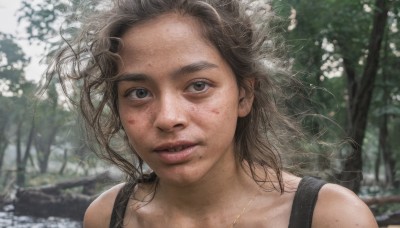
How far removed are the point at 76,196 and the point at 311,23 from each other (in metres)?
2.07

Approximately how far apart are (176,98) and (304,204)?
566mm

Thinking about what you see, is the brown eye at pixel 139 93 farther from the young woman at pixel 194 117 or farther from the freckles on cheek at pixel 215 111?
the freckles on cheek at pixel 215 111

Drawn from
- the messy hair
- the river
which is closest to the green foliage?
the messy hair

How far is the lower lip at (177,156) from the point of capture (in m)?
1.63

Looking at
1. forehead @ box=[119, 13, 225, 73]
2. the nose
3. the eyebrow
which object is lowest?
the nose

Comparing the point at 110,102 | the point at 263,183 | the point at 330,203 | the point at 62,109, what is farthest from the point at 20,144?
the point at 330,203

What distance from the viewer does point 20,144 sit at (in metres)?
3.21

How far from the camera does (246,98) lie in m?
1.92

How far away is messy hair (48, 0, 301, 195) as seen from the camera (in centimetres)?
178

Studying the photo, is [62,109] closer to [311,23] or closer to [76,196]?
[76,196]

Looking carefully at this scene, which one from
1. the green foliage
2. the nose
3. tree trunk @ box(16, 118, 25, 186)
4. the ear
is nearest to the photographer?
the nose

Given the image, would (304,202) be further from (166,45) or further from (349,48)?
(349,48)

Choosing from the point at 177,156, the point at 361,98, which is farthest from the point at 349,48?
the point at 177,156

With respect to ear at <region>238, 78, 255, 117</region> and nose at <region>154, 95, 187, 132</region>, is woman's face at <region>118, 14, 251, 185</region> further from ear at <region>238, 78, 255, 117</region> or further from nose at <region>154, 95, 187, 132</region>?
ear at <region>238, 78, 255, 117</region>
